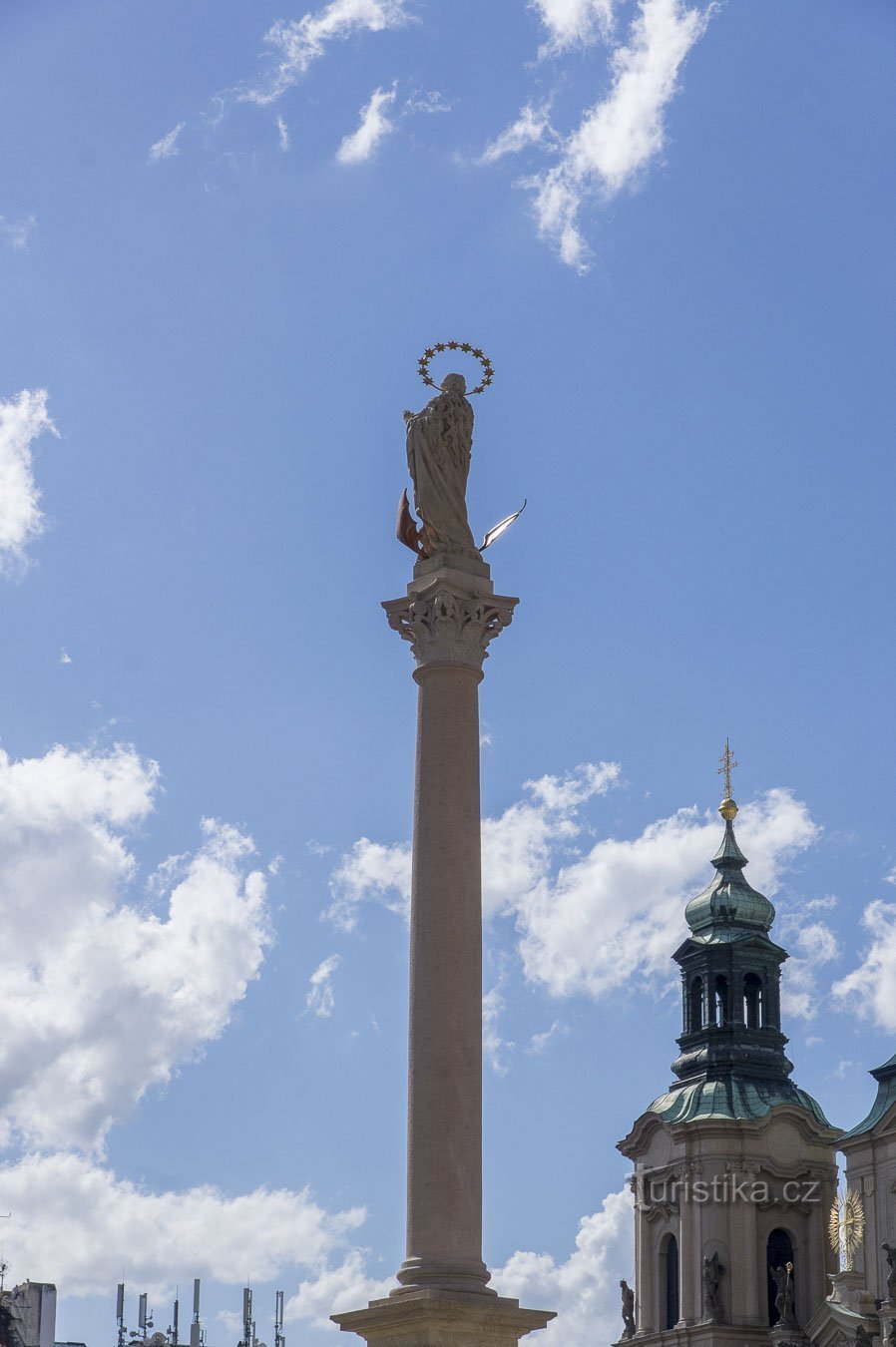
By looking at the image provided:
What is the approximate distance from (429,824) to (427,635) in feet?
7.94

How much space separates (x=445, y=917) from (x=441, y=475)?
5.72 meters

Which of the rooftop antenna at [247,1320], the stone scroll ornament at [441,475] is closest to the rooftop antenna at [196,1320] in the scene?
the rooftop antenna at [247,1320]

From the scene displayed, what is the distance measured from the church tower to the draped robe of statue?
58293mm

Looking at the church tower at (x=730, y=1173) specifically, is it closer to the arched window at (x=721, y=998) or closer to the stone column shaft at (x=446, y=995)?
the arched window at (x=721, y=998)

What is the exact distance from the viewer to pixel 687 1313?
82000mm

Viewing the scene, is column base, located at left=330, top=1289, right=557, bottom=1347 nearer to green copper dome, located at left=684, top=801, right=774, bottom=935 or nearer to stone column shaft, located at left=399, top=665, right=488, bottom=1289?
stone column shaft, located at left=399, top=665, right=488, bottom=1289

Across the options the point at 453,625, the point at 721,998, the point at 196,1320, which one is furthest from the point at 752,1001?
the point at 453,625

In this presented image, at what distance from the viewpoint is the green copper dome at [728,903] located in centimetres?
8950

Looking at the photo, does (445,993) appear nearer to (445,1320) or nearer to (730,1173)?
(445,1320)

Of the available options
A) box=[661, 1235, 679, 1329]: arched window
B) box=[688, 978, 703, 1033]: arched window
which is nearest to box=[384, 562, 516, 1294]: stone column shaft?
box=[661, 1235, 679, 1329]: arched window

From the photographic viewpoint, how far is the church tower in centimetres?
8181

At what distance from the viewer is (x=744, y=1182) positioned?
271 ft

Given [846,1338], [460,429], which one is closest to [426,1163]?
[460,429]

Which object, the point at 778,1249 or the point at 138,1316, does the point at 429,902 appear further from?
the point at 138,1316
